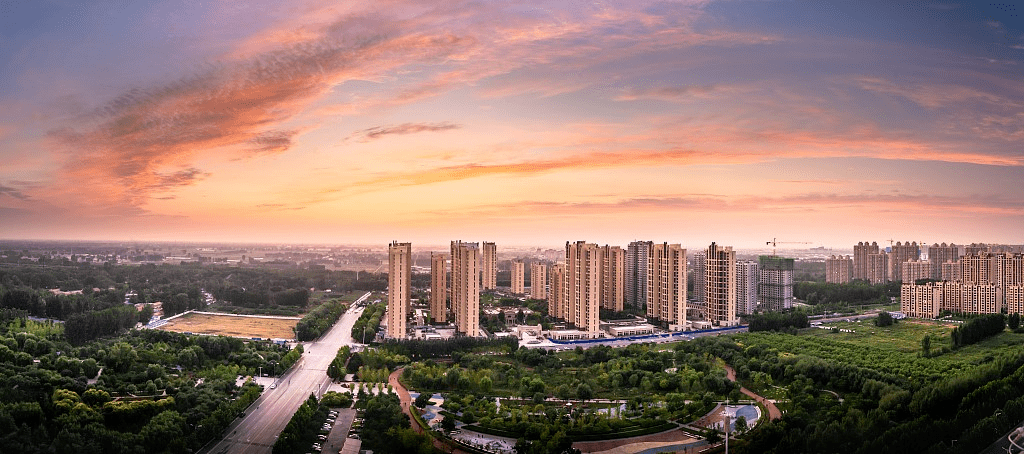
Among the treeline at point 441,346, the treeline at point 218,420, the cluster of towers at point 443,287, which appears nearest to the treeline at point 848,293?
the cluster of towers at point 443,287

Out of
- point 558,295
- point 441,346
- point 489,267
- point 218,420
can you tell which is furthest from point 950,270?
point 218,420

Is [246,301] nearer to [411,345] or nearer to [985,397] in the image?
[411,345]

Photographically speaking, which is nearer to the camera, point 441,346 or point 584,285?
point 441,346

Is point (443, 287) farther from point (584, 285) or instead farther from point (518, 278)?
point (518, 278)

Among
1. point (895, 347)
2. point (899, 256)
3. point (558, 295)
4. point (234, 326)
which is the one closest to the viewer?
point (895, 347)

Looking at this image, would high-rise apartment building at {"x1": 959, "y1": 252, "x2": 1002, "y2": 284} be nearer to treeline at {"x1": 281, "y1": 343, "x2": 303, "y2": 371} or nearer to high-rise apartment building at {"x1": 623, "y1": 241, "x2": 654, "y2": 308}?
high-rise apartment building at {"x1": 623, "y1": 241, "x2": 654, "y2": 308}

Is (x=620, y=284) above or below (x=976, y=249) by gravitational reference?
below

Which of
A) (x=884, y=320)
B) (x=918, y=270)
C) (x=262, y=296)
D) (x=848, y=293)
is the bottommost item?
(x=884, y=320)

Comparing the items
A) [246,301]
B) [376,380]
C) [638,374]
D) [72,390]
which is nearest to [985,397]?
[638,374]

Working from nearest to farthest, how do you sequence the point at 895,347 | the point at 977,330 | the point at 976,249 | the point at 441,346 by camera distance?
1. the point at 977,330
2. the point at 895,347
3. the point at 441,346
4. the point at 976,249
